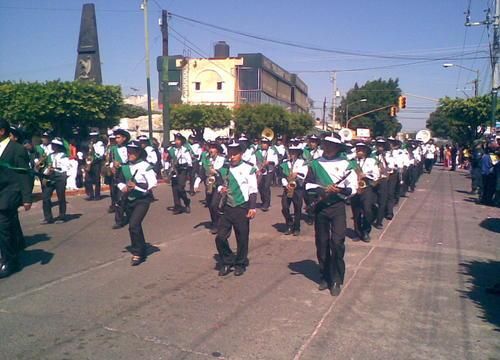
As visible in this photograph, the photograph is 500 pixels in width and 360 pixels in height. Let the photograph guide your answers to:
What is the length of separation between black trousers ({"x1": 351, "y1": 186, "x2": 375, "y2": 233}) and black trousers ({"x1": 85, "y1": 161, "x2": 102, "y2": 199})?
8.20 meters

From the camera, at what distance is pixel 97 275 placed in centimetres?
707

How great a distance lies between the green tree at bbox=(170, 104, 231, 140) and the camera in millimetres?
37156

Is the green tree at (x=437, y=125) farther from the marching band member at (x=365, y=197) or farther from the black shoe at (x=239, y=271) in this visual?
the black shoe at (x=239, y=271)

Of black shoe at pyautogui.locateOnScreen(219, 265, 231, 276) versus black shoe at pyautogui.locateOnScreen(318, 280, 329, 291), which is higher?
black shoe at pyautogui.locateOnScreen(219, 265, 231, 276)

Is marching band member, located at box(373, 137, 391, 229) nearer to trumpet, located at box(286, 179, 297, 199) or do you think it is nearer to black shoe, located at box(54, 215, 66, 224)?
trumpet, located at box(286, 179, 297, 199)

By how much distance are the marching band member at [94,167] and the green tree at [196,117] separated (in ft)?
71.7

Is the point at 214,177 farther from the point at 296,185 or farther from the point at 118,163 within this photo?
the point at 118,163

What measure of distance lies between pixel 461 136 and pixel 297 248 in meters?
34.5

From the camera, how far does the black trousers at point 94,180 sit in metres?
14.5

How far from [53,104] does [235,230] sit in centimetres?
1375

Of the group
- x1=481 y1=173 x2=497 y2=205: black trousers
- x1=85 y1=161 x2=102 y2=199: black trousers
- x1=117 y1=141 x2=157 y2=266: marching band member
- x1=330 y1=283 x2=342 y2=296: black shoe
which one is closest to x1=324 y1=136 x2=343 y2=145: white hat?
x1=330 y1=283 x2=342 y2=296: black shoe

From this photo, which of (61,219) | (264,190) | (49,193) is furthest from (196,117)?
(49,193)

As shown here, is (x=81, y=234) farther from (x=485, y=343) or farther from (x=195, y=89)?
(x=195, y=89)

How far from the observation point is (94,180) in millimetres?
14719
